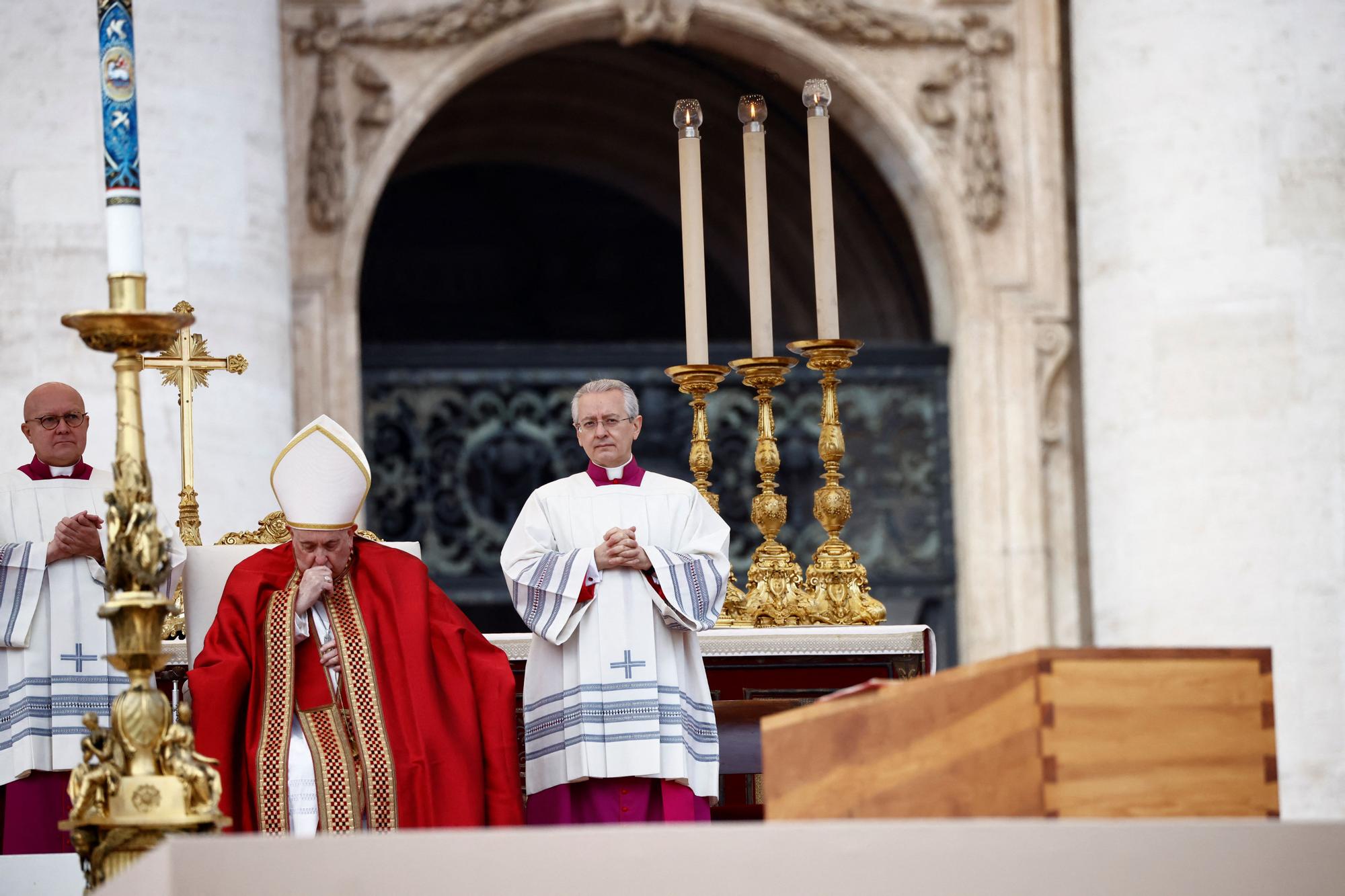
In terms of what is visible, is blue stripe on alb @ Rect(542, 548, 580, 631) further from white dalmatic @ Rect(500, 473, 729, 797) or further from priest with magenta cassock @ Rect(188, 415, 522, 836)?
priest with magenta cassock @ Rect(188, 415, 522, 836)

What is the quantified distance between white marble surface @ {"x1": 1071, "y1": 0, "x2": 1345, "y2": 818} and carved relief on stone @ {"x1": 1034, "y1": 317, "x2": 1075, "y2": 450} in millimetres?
510

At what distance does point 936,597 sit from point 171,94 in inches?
171

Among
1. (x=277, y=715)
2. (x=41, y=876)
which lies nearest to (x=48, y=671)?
(x=277, y=715)

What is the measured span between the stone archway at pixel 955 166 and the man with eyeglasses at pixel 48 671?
403 centimetres

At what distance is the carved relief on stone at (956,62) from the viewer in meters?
10.4

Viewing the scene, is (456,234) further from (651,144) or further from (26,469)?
(26,469)

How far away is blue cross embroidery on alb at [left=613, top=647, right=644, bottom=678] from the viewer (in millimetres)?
5805

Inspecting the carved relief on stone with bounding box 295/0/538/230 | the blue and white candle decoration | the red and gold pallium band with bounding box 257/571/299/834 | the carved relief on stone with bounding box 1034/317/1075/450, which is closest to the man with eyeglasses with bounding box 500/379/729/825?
the red and gold pallium band with bounding box 257/571/299/834

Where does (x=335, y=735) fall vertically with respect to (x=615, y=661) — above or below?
below

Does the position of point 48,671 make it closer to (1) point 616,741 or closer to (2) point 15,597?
(2) point 15,597

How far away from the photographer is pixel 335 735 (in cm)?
546

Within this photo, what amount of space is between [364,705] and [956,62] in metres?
6.04

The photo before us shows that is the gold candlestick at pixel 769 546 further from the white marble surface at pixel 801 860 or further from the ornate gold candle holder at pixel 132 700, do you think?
the white marble surface at pixel 801 860

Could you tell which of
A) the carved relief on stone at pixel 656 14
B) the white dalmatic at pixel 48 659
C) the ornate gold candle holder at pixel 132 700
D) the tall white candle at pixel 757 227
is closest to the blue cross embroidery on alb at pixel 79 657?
the white dalmatic at pixel 48 659
